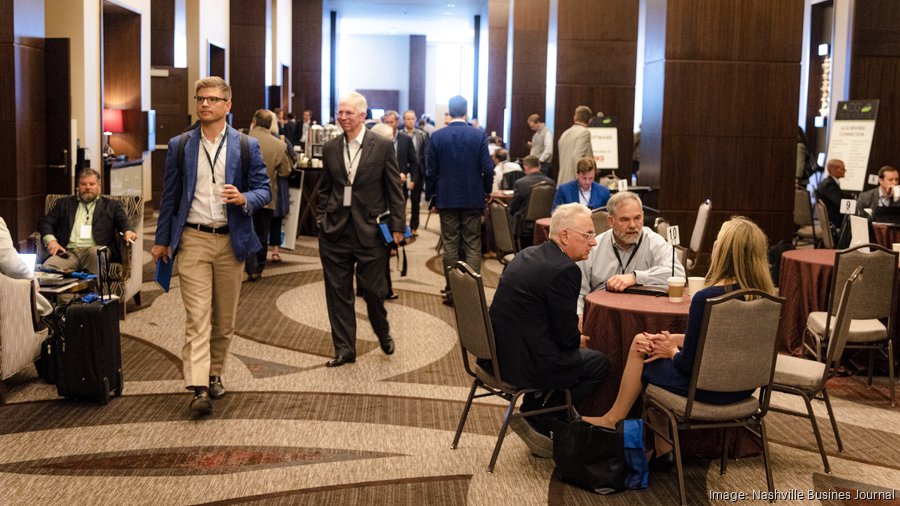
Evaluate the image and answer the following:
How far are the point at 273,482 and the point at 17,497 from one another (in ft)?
3.20

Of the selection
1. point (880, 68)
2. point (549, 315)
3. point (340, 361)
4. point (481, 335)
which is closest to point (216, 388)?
point (340, 361)

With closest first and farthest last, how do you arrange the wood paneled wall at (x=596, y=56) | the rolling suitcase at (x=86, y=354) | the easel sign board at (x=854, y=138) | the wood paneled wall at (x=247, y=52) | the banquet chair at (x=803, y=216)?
the rolling suitcase at (x=86, y=354), the banquet chair at (x=803, y=216), the easel sign board at (x=854, y=138), the wood paneled wall at (x=596, y=56), the wood paneled wall at (x=247, y=52)

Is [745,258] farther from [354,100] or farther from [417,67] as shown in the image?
[417,67]

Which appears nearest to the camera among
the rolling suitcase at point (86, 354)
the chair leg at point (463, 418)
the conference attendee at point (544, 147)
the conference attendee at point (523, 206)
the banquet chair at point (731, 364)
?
the banquet chair at point (731, 364)

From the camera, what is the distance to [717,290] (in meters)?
3.88

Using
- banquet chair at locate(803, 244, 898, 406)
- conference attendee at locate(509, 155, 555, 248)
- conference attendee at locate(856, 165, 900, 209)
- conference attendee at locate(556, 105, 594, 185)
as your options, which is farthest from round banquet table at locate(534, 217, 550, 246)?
conference attendee at locate(856, 165, 900, 209)

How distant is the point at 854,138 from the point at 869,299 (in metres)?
6.42

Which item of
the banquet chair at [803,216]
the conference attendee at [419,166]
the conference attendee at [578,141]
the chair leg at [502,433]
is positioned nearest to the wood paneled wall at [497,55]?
the conference attendee at [419,166]

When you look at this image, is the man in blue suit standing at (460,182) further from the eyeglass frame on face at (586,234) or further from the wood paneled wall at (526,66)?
the wood paneled wall at (526,66)

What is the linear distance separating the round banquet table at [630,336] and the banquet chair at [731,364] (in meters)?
0.38

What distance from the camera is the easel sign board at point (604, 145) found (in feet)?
40.1

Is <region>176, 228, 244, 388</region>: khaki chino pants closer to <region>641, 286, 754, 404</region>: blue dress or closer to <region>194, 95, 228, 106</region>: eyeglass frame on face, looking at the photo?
<region>194, 95, 228, 106</region>: eyeglass frame on face

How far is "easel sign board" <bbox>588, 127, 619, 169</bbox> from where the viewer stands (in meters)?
12.2

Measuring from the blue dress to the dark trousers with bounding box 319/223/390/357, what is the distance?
229 centimetres
